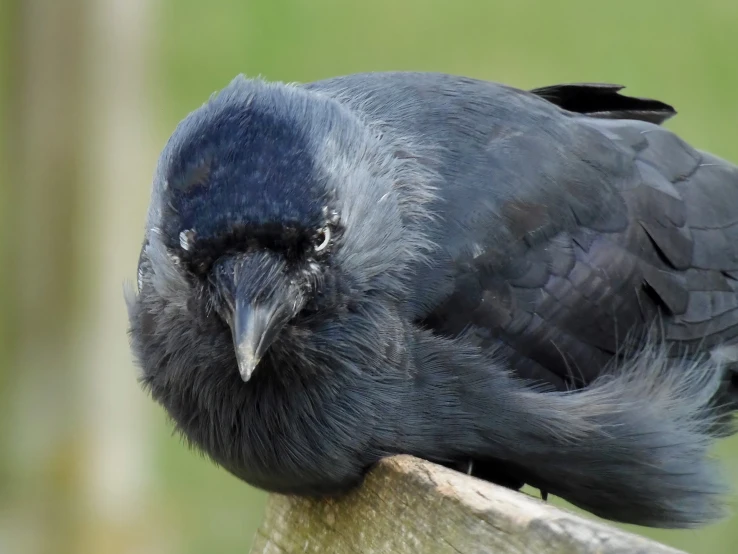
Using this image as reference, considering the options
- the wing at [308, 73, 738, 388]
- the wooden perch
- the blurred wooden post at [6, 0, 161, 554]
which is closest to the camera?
the wooden perch

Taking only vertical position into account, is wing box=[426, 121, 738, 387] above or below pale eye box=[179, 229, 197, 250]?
below

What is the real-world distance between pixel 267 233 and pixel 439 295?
0.72 m

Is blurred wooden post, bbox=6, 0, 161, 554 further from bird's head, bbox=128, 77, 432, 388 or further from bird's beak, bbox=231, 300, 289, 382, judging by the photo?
bird's beak, bbox=231, 300, 289, 382

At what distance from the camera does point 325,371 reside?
343cm

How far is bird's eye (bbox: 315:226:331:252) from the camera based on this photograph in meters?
3.20

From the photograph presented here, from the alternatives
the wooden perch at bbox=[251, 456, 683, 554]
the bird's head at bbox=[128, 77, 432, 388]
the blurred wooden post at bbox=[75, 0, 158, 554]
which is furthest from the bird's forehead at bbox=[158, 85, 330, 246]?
the blurred wooden post at bbox=[75, 0, 158, 554]

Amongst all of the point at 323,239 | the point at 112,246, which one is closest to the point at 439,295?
the point at 323,239

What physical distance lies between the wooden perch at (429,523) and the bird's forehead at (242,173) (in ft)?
2.34

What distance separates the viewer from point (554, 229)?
393 cm

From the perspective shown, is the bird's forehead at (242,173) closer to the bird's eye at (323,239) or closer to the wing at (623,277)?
the bird's eye at (323,239)

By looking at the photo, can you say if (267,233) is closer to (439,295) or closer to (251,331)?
(251,331)

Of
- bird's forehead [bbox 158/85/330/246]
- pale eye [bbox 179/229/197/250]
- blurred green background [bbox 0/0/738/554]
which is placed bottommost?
blurred green background [bbox 0/0/738/554]

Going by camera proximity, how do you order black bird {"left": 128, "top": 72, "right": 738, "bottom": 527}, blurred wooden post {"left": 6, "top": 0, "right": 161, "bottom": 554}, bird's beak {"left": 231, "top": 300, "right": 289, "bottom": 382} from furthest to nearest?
blurred wooden post {"left": 6, "top": 0, "right": 161, "bottom": 554} → black bird {"left": 128, "top": 72, "right": 738, "bottom": 527} → bird's beak {"left": 231, "top": 300, "right": 289, "bottom": 382}

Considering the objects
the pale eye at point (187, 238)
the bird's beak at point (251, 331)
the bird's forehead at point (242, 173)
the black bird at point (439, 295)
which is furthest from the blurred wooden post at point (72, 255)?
the bird's beak at point (251, 331)
